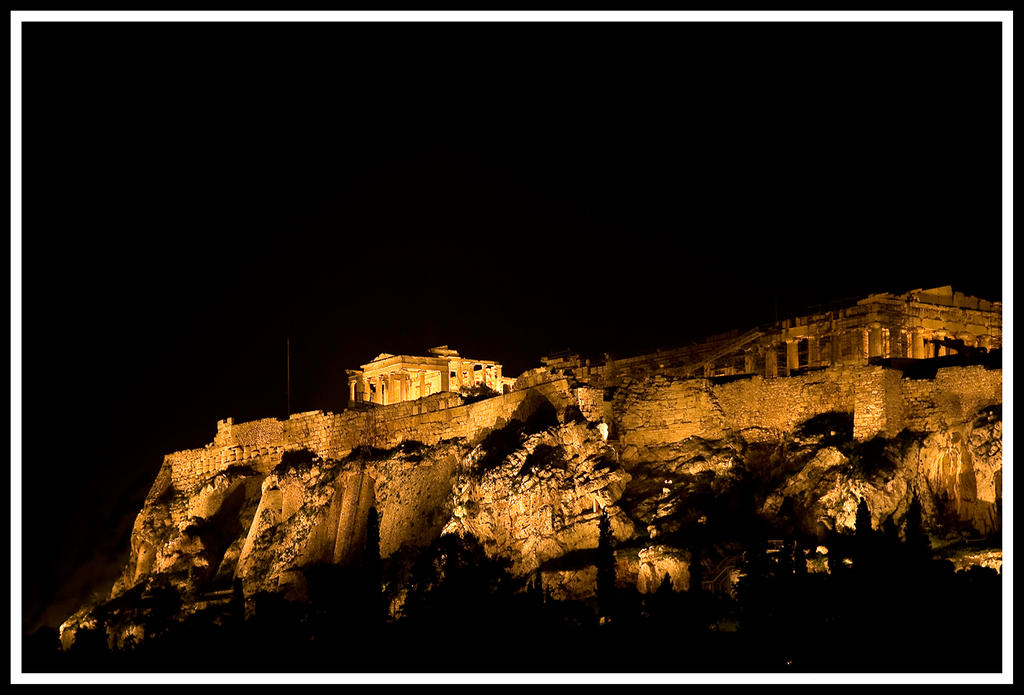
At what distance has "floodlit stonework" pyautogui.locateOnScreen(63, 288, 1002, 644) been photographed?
4225 centimetres

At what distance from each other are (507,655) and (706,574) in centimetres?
1462

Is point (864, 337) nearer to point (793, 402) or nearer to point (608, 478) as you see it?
point (793, 402)

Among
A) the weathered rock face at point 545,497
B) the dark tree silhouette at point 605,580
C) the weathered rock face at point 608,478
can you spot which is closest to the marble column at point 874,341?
the weathered rock face at point 608,478

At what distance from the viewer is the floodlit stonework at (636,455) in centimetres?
4225

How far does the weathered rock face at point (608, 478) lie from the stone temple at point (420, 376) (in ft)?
28.7

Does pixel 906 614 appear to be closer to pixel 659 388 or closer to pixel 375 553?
pixel 375 553

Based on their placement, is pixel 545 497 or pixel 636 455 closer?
pixel 545 497

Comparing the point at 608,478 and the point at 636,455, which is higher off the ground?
the point at 636,455

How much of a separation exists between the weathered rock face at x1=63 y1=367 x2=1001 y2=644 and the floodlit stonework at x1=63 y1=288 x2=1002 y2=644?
0.07m

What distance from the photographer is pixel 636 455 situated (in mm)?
48312

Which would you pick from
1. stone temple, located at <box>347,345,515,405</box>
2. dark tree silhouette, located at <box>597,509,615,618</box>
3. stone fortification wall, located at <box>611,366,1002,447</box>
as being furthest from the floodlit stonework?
stone temple, located at <box>347,345,515,405</box>

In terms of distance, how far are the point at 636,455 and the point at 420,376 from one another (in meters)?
23.1

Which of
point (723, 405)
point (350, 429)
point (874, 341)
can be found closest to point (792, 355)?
point (874, 341)

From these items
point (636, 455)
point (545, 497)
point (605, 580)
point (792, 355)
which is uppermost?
point (792, 355)
